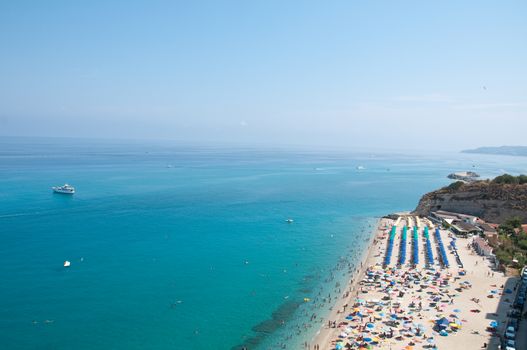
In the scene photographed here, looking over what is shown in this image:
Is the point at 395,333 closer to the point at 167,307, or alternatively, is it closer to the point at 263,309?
the point at 263,309

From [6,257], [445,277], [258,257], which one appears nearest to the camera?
[445,277]

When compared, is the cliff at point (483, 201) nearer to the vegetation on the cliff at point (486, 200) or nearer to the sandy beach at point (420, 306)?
the vegetation on the cliff at point (486, 200)

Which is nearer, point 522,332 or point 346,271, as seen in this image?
point 522,332

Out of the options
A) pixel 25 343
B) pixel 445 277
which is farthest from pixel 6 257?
pixel 445 277

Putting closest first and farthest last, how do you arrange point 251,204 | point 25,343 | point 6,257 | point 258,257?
point 25,343 < point 6,257 < point 258,257 < point 251,204

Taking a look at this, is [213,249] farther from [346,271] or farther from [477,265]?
[477,265]
